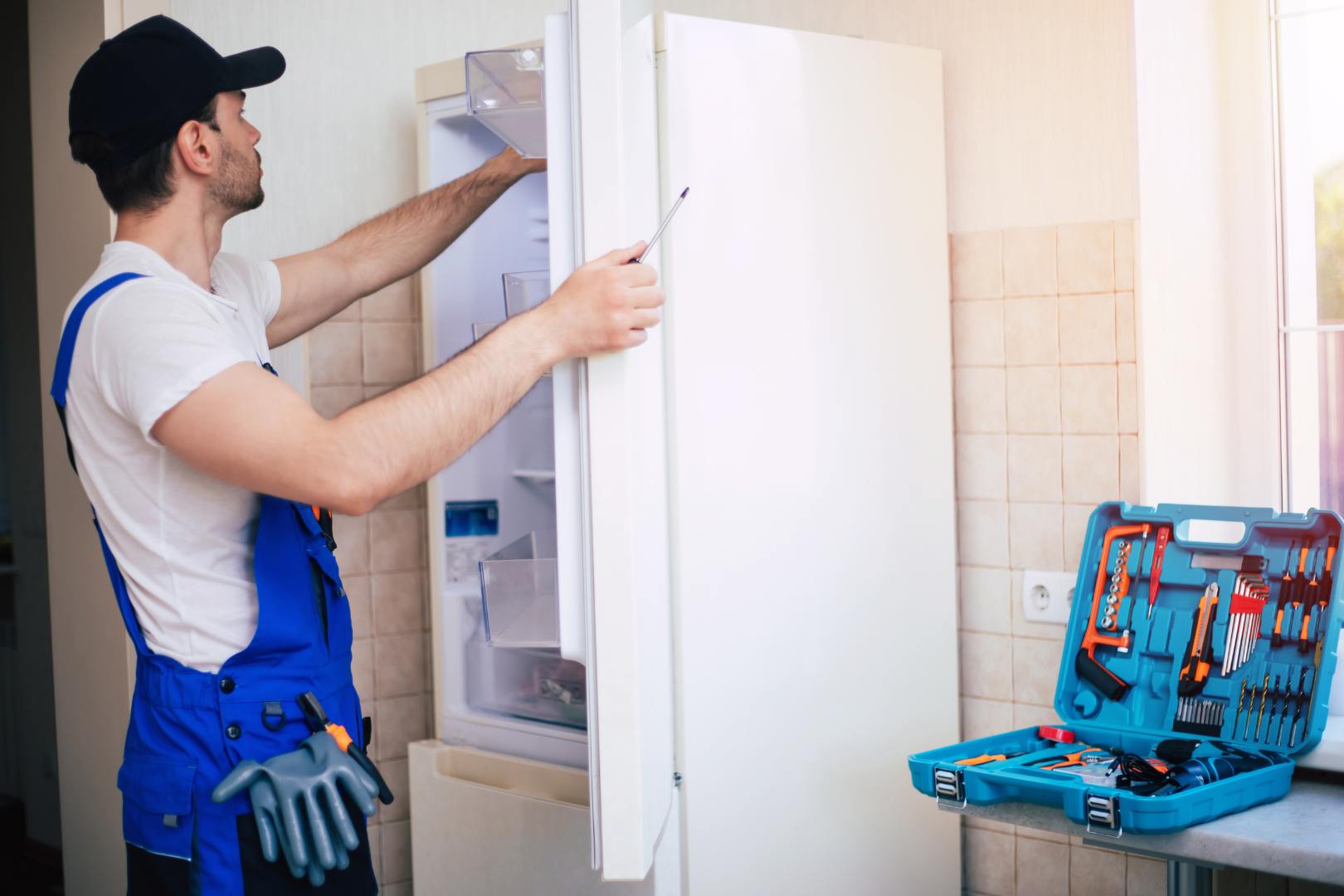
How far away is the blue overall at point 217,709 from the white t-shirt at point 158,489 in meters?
0.02

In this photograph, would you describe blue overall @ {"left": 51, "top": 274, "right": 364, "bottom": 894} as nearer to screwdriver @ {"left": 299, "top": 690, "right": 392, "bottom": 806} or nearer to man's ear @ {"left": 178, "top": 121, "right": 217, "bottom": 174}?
screwdriver @ {"left": 299, "top": 690, "right": 392, "bottom": 806}

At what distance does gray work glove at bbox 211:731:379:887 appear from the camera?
4.48 feet

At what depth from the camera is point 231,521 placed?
4.86 ft

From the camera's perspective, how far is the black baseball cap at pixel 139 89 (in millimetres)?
1452

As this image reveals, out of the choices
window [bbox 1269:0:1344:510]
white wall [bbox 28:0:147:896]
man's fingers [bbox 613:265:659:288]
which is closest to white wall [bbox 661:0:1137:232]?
window [bbox 1269:0:1344:510]

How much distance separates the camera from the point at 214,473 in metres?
1.30

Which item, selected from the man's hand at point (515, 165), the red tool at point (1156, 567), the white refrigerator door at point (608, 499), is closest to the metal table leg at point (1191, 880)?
the red tool at point (1156, 567)

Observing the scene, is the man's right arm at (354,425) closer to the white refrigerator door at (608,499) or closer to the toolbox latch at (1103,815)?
the white refrigerator door at (608,499)

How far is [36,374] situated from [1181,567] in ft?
12.1

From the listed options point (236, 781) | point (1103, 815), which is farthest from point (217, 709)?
point (1103, 815)

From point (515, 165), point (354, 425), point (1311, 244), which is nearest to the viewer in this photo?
point (354, 425)

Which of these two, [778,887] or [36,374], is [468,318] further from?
[36,374]

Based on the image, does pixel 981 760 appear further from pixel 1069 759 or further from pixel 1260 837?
pixel 1260 837

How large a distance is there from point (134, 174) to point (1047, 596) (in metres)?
1.65
